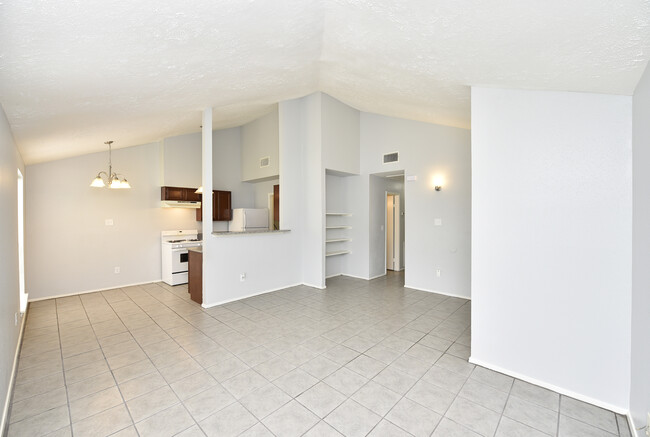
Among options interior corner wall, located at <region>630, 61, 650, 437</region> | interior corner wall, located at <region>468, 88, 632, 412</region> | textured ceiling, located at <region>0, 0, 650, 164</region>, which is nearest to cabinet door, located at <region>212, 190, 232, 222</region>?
textured ceiling, located at <region>0, 0, 650, 164</region>

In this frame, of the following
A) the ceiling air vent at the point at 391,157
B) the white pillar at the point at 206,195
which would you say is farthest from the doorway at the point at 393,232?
the white pillar at the point at 206,195

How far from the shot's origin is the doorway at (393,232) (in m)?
7.31

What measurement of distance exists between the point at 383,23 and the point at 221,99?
2.69 meters

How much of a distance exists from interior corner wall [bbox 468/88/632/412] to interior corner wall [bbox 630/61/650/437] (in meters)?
0.09

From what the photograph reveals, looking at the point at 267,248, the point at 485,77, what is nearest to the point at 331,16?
the point at 485,77

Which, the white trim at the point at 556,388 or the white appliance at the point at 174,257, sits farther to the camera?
the white appliance at the point at 174,257

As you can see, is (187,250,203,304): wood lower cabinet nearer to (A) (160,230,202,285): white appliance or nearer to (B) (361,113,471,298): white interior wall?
(A) (160,230,202,285): white appliance

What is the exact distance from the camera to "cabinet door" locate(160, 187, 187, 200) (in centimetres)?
593

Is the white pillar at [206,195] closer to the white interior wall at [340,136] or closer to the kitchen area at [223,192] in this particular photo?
the kitchen area at [223,192]

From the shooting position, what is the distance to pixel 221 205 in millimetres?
6844

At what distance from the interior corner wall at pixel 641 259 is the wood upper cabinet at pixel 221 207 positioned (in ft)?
21.8

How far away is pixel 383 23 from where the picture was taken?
6.89ft

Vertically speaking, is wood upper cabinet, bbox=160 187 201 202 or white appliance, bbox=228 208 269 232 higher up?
wood upper cabinet, bbox=160 187 201 202

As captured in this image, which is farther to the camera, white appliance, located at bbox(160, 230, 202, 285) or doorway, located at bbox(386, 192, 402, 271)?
doorway, located at bbox(386, 192, 402, 271)
